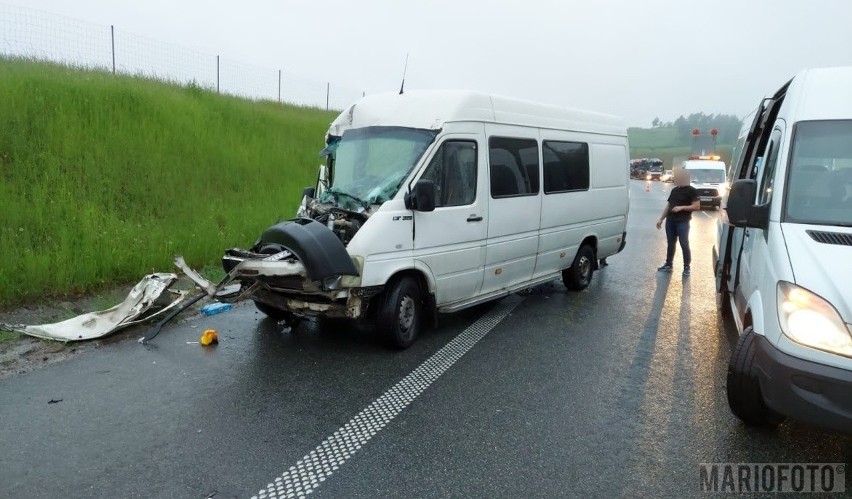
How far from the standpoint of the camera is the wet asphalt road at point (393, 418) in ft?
10.5

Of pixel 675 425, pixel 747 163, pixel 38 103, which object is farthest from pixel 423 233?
pixel 38 103

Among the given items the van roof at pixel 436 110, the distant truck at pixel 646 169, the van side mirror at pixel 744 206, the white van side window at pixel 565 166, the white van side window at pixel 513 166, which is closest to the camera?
the van side mirror at pixel 744 206

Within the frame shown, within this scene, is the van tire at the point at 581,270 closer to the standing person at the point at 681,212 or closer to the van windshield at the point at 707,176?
the standing person at the point at 681,212

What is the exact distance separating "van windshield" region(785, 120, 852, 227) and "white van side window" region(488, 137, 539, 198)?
2822 millimetres

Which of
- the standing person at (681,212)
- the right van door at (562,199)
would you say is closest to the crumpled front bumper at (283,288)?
the right van door at (562,199)

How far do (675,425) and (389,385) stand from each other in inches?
85.3

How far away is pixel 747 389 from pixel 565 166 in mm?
4211

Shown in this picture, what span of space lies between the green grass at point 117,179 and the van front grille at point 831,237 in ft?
24.3

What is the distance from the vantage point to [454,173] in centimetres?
567

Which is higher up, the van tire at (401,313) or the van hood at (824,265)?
the van hood at (824,265)

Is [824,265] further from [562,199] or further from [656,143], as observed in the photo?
[656,143]

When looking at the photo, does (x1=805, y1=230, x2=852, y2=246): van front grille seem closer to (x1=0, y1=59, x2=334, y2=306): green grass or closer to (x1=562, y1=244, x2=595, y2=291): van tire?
(x1=562, y1=244, x2=595, y2=291): van tire

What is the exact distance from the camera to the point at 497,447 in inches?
141


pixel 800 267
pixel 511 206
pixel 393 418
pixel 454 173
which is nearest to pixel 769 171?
pixel 800 267
